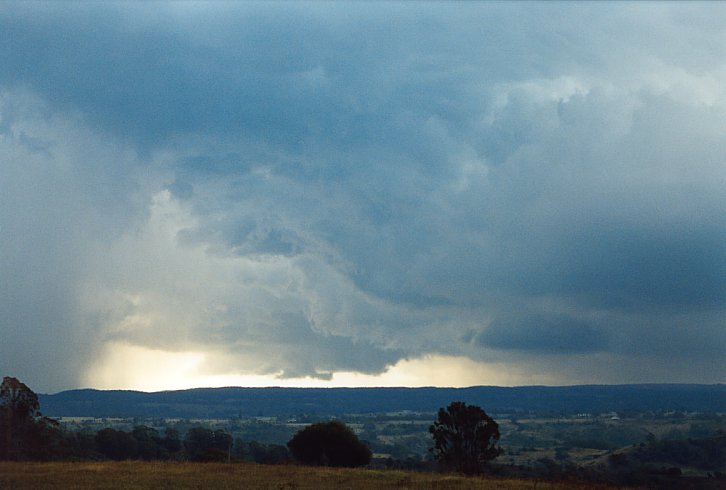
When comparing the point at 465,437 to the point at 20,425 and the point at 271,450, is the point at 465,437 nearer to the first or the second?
the point at 20,425

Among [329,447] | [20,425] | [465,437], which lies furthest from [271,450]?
[465,437]

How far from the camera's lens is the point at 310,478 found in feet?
145

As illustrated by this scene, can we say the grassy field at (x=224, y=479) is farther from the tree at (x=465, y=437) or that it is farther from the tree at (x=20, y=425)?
the tree at (x=20, y=425)

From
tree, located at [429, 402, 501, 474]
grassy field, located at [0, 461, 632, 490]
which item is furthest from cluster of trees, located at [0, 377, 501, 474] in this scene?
grassy field, located at [0, 461, 632, 490]

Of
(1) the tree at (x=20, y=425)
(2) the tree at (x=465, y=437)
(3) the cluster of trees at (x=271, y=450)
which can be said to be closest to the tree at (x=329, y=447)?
(3) the cluster of trees at (x=271, y=450)

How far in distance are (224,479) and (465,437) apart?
28761 mm

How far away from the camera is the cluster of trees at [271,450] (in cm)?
6631

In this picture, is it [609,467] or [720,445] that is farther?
[720,445]

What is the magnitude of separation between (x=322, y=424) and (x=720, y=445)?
9129 centimetres

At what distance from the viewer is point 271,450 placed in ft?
383

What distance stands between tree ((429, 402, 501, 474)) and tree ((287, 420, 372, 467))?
728 cm

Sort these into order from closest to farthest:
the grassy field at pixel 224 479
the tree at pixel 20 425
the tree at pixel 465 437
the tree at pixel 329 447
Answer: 1. the grassy field at pixel 224 479
2. the tree at pixel 465 437
3. the tree at pixel 329 447
4. the tree at pixel 20 425

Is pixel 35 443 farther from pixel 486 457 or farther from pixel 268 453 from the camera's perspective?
pixel 486 457

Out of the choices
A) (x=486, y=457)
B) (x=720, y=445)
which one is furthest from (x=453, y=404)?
(x=720, y=445)
